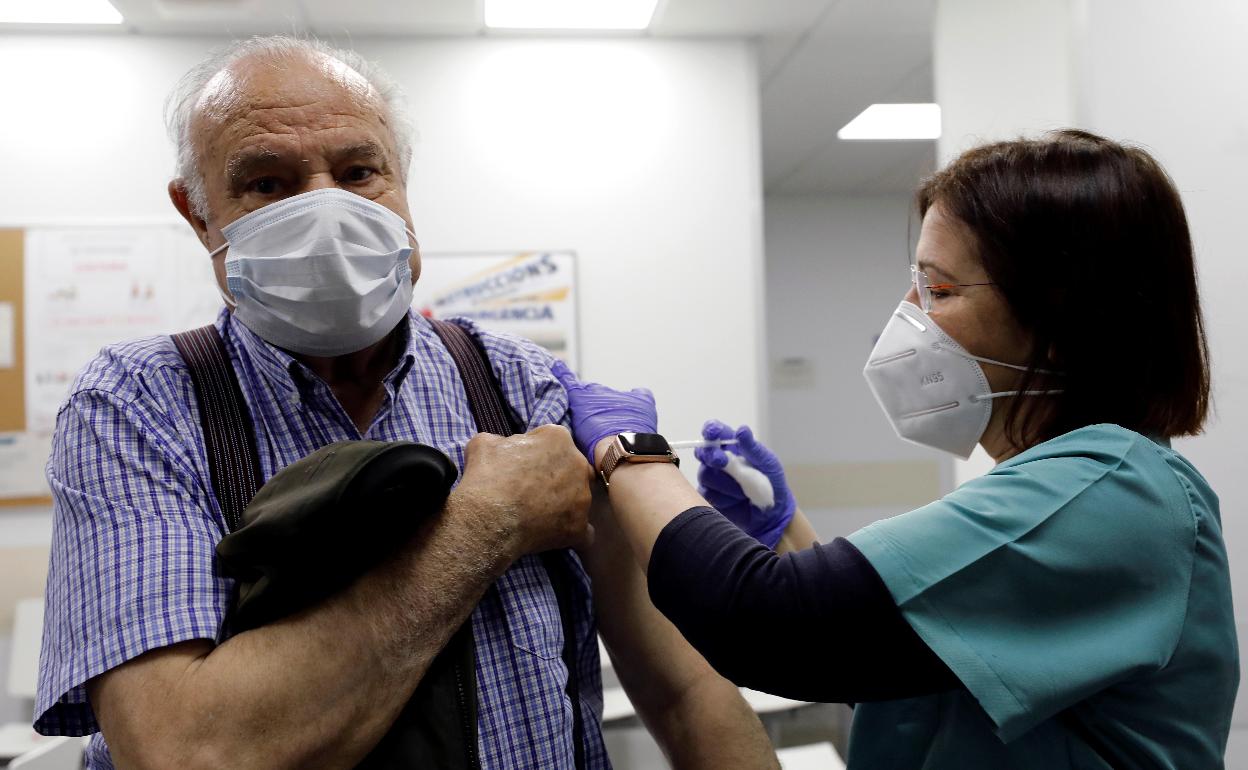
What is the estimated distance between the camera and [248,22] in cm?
345

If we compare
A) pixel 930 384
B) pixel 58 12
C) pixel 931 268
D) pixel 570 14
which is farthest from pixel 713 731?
pixel 58 12

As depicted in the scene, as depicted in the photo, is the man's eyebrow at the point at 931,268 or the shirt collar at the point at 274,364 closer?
the shirt collar at the point at 274,364

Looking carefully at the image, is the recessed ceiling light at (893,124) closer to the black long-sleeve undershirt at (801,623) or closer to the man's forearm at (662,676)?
the man's forearm at (662,676)

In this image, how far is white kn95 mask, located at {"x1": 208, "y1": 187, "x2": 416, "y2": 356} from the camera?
102 centimetres

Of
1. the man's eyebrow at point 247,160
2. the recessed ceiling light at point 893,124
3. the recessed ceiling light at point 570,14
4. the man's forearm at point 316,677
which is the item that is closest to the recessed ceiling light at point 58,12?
the recessed ceiling light at point 570,14

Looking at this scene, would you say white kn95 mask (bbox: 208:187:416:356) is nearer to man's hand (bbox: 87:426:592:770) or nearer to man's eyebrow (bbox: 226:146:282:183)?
man's eyebrow (bbox: 226:146:282:183)

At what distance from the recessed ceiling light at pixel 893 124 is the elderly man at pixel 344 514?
4345 millimetres

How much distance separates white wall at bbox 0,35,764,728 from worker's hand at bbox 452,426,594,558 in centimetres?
263

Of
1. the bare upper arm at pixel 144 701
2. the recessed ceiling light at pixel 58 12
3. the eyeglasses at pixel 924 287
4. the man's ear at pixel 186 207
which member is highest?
the recessed ceiling light at pixel 58 12

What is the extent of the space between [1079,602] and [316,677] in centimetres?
71

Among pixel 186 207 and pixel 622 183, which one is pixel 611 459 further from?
pixel 622 183

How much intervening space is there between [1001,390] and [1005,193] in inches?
9.8

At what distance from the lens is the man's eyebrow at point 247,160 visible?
3.31 feet

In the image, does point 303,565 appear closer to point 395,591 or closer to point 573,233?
point 395,591
